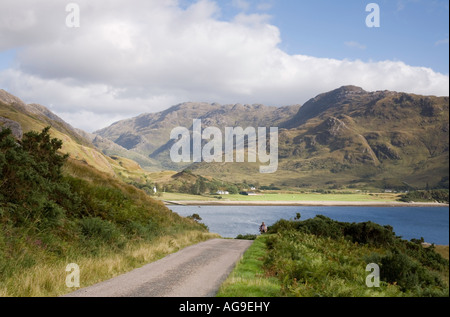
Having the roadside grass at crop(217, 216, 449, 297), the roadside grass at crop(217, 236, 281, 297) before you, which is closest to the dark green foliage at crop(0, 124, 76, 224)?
the roadside grass at crop(217, 236, 281, 297)

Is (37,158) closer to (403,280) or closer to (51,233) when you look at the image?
(51,233)

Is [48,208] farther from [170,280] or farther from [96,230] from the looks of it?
[170,280]

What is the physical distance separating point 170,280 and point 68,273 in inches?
130

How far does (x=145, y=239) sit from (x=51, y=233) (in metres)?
7.91

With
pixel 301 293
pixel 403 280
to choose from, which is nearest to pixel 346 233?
pixel 403 280

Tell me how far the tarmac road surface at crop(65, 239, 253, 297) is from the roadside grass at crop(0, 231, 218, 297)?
50cm

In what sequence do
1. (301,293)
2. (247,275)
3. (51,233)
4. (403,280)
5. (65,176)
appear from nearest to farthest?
(301,293) < (247,275) < (51,233) < (403,280) < (65,176)

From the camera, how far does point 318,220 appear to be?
3719 cm

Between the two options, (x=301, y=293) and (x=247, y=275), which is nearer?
(x=301, y=293)

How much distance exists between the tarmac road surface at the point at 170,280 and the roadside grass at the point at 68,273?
0.50m

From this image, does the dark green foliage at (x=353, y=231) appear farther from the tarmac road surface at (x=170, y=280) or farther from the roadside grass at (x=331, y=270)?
the tarmac road surface at (x=170, y=280)

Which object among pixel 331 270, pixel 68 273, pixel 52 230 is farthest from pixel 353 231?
pixel 68 273

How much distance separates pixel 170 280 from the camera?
12.1 meters

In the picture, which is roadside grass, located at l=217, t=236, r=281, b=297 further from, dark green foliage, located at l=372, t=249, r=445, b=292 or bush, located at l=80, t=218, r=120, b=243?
dark green foliage, located at l=372, t=249, r=445, b=292
